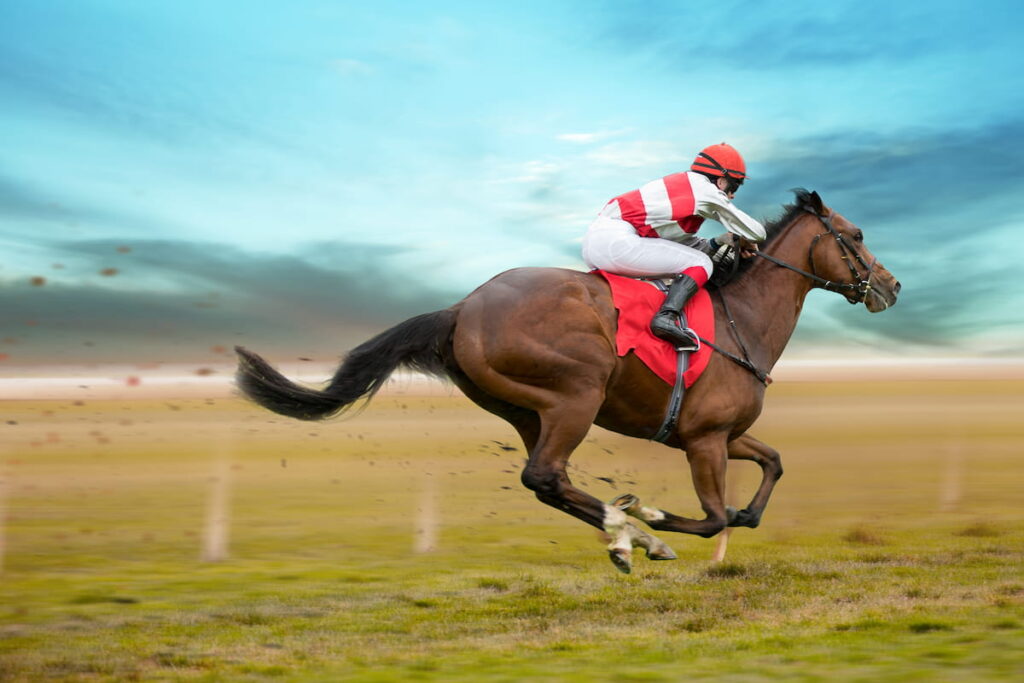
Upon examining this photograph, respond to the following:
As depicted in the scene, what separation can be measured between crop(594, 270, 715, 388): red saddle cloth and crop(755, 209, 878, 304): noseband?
1.17 m

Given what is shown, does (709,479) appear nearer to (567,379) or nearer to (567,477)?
(567,477)

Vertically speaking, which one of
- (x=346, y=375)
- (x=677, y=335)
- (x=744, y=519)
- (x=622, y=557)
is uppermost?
(x=677, y=335)

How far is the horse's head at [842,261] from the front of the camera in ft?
25.1

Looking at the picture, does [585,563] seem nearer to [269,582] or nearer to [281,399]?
[269,582]

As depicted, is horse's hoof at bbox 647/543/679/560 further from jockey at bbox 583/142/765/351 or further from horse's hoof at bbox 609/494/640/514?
jockey at bbox 583/142/765/351

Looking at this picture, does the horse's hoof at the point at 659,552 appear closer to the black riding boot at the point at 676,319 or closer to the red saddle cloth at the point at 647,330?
the red saddle cloth at the point at 647,330

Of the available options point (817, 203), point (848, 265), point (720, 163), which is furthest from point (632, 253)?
point (848, 265)

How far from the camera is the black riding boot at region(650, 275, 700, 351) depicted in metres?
6.59

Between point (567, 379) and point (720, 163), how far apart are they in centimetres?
222

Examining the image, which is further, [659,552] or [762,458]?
[762,458]

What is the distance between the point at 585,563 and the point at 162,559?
4.67 meters

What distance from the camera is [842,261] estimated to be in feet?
25.1

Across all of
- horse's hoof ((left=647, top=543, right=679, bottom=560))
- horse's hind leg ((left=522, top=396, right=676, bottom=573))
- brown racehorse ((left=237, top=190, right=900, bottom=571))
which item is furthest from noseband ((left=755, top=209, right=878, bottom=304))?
horse's hoof ((left=647, top=543, right=679, bottom=560))

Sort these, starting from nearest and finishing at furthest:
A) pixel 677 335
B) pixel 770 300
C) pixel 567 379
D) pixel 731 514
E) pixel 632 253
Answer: pixel 567 379
pixel 677 335
pixel 632 253
pixel 731 514
pixel 770 300
